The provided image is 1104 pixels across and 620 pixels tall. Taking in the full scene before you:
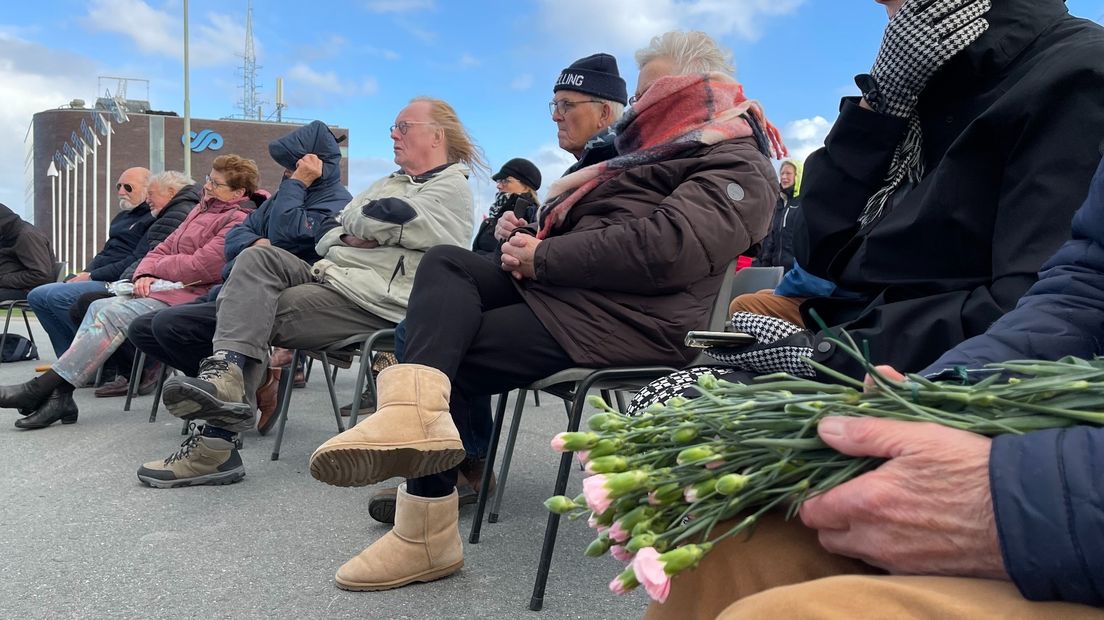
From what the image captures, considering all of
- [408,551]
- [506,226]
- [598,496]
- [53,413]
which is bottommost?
[53,413]

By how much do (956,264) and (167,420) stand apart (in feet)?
16.1

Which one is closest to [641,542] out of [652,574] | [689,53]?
[652,574]

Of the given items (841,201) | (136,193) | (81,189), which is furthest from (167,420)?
(81,189)

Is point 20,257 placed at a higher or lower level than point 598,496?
lower

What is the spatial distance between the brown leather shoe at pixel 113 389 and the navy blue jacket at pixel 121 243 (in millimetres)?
951

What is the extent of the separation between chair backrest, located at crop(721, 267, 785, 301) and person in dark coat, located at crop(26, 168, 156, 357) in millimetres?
5377

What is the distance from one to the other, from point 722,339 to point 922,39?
0.64 metres

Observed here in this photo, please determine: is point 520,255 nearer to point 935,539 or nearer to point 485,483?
point 485,483

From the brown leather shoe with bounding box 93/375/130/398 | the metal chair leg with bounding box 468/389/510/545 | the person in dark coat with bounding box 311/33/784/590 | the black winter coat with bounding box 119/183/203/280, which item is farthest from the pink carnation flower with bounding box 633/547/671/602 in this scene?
the brown leather shoe with bounding box 93/375/130/398

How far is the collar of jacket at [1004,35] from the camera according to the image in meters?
1.47

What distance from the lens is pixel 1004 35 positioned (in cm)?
146

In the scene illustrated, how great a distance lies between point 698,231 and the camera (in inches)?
93.6

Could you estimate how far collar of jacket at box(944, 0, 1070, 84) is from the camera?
1.47 m

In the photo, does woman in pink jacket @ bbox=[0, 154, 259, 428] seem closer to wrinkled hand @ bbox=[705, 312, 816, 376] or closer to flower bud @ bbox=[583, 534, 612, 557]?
wrinkled hand @ bbox=[705, 312, 816, 376]
